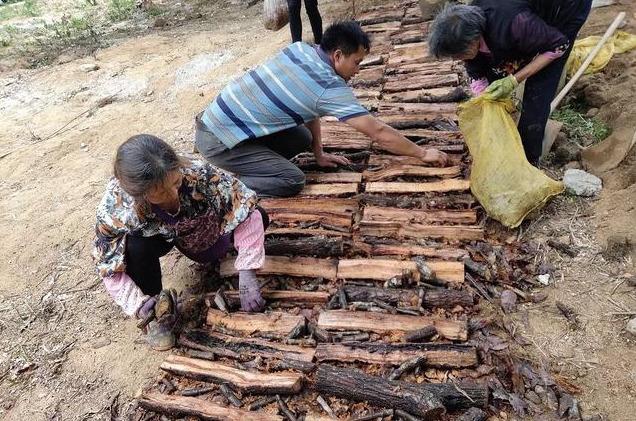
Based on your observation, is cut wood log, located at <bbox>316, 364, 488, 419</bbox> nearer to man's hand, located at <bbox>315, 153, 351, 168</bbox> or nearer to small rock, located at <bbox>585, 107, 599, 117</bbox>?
man's hand, located at <bbox>315, 153, 351, 168</bbox>

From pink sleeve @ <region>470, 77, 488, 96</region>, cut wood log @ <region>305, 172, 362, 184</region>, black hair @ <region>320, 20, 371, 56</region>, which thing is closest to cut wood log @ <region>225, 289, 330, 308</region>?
cut wood log @ <region>305, 172, 362, 184</region>

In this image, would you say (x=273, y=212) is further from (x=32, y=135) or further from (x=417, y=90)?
(x=32, y=135)

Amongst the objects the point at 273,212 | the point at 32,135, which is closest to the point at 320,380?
the point at 273,212

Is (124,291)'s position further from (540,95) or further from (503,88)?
(540,95)

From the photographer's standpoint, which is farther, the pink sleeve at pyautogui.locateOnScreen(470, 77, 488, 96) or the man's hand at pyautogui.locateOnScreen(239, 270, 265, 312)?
the pink sleeve at pyautogui.locateOnScreen(470, 77, 488, 96)

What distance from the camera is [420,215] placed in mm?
2809

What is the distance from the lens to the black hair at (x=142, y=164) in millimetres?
1840

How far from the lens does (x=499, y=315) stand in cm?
224

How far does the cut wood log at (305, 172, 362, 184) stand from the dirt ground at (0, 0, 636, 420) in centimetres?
100

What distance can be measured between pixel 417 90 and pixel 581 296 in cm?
232

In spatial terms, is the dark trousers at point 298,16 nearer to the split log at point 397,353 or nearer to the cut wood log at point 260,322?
the cut wood log at point 260,322

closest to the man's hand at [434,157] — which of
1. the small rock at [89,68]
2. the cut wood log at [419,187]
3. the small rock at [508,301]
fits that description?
the cut wood log at [419,187]

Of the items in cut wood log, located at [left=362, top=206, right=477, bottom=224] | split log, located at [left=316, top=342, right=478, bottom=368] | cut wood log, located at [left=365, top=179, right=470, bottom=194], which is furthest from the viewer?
cut wood log, located at [left=365, top=179, right=470, bottom=194]

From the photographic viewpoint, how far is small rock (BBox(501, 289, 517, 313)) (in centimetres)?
228
